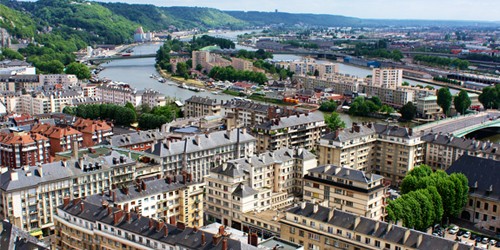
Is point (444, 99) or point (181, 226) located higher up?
point (181, 226)

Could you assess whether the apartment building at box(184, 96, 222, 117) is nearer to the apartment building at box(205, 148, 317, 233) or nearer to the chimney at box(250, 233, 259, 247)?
the apartment building at box(205, 148, 317, 233)

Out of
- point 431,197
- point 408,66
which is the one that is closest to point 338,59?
point 408,66

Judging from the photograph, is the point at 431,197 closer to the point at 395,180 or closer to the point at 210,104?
the point at 395,180

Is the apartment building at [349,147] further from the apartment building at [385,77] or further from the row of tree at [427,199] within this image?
the apartment building at [385,77]

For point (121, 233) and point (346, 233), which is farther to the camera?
point (346, 233)

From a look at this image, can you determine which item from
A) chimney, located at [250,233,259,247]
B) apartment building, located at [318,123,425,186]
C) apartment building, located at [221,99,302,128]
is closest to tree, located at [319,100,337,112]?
apartment building, located at [221,99,302,128]

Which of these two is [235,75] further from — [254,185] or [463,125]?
[254,185]

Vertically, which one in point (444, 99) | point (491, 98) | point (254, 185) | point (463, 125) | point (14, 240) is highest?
point (14, 240)

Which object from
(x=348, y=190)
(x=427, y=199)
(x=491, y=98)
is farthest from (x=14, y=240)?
(x=491, y=98)
